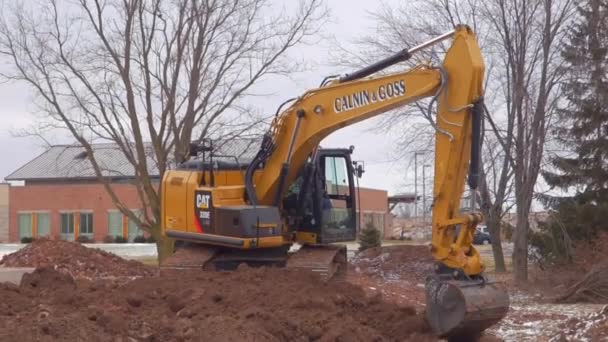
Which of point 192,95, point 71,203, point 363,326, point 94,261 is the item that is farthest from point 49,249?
point 71,203

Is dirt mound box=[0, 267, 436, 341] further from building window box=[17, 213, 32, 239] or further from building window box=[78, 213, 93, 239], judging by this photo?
building window box=[17, 213, 32, 239]

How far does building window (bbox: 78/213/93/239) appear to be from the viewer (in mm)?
63406

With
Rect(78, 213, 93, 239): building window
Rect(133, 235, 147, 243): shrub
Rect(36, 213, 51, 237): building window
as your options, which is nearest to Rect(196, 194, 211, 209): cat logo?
Rect(133, 235, 147, 243): shrub

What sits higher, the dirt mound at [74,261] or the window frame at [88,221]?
the window frame at [88,221]

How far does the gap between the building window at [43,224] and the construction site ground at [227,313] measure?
52.3m

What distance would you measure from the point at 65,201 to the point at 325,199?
2007 inches

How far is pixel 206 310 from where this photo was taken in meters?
10.9

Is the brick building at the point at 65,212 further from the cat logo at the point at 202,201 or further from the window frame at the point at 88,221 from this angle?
the cat logo at the point at 202,201

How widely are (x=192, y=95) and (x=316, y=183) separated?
1275cm

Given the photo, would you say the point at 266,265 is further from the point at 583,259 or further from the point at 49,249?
the point at 49,249

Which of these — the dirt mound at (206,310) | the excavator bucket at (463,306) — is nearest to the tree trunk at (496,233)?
the dirt mound at (206,310)

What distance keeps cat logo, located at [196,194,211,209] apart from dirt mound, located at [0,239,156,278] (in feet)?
26.1

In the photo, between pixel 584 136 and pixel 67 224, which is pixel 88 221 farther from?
pixel 584 136

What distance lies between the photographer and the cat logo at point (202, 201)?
14.4m
